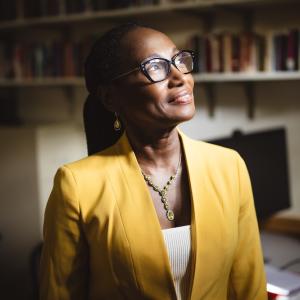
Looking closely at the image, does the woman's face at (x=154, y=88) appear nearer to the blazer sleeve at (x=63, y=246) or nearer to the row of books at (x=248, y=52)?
the blazer sleeve at (x=63, y=246)

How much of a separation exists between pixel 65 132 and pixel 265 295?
1.33 meters

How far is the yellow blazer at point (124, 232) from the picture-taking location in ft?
3.44

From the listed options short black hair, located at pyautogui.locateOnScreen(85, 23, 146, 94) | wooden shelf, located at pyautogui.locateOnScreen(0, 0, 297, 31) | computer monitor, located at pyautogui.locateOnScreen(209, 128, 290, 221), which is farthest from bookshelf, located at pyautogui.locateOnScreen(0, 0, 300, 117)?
short black hair, located at pyautogui.locateOnScreen(85, 23, 146, 94)

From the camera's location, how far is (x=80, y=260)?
1090 mm

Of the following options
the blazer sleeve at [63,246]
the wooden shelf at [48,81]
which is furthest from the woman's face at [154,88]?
the wooden shelf at [48,81]

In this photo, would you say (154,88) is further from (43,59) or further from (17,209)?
(43,59)

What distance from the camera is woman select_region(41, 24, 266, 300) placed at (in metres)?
1.05

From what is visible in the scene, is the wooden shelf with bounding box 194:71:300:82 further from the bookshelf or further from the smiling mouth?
the smiling mouth

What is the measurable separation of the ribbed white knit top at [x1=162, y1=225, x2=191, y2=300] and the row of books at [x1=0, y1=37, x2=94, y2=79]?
1.85 metres

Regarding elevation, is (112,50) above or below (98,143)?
above

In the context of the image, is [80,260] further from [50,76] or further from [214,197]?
[50,76]

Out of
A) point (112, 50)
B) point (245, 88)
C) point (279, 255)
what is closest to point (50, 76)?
point (245, 88)

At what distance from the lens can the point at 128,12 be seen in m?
2.50

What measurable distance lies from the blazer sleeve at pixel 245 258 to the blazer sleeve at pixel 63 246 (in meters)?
0.37
